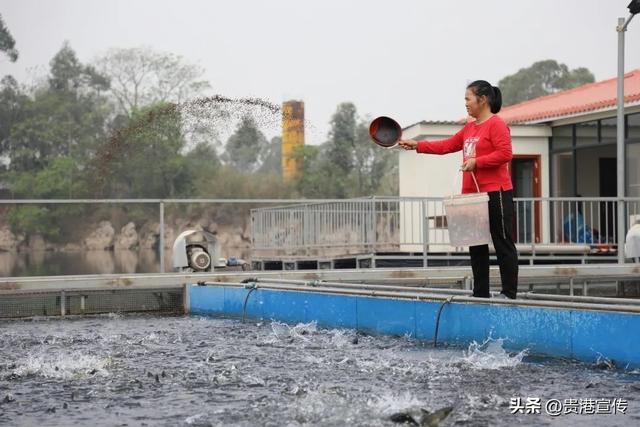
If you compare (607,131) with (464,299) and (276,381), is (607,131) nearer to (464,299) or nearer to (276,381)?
(464,299)

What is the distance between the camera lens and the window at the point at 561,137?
74.6ft

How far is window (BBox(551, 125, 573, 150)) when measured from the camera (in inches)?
896

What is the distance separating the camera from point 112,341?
10.1 m

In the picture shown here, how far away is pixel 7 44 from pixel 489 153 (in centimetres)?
7037

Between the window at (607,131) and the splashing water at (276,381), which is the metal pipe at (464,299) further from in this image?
the window at (607,131)

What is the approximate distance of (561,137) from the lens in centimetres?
2294

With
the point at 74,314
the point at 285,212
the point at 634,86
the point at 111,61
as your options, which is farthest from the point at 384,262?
the point at 111,61

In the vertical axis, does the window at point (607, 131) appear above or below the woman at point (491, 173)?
above

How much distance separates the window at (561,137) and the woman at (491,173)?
47.2 feet

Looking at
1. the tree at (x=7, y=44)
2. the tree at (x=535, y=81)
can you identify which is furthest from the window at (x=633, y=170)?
the tree at (x=535, y=81)

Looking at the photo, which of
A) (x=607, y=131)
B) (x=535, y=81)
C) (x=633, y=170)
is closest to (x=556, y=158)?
(x=607, y=131)

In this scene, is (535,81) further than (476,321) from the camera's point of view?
Yes

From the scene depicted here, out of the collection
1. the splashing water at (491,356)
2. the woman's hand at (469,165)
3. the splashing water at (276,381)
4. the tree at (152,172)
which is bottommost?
the splashing water at (276,381)

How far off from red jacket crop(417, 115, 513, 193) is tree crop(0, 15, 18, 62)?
69682mm
